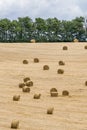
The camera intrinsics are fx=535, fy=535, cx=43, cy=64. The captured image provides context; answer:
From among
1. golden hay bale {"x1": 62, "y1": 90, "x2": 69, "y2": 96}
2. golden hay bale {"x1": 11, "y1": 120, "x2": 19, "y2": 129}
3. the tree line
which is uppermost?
the tree line

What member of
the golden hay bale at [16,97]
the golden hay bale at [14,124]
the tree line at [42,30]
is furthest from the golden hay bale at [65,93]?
the tree line at [42,30]

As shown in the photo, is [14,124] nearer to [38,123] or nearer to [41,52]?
[38,123]

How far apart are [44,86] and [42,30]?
17.5 m

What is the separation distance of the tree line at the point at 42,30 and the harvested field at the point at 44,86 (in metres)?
8.63

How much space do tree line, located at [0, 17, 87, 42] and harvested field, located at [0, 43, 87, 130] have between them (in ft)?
28.3

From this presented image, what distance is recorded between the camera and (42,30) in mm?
37469

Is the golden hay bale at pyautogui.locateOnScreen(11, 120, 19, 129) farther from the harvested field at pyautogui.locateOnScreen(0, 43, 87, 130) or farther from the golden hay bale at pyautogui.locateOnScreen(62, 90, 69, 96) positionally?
the golden hay bale at pyautogui.locateOnScreen(62, 90, 69, 96)

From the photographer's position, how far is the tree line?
36.4m

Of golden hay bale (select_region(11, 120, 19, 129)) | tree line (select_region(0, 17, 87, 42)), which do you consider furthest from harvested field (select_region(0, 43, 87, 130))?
tree line (select_region(0, 17, 87, 42))

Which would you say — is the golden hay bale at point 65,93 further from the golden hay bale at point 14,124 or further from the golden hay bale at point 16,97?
the golden hay bale at point 14,124

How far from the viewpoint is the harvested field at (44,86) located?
594 inches

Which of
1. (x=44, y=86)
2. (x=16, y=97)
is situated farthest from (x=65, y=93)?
(x=44, y=86)

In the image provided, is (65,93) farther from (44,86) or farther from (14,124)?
(14,124)

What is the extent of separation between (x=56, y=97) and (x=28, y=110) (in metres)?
2.03
